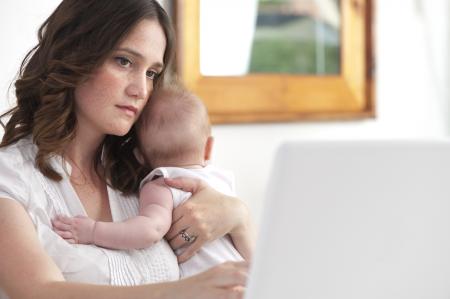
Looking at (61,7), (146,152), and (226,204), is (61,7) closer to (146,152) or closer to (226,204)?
(146,152)

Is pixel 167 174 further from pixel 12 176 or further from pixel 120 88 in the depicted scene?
pixel 12 176

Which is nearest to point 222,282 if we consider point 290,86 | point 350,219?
point 350,219

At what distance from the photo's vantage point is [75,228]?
1621 millimetres

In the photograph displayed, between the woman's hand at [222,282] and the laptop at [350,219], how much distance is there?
163 millimetres

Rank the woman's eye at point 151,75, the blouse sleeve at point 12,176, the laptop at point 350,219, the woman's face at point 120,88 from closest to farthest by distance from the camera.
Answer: the laptop at point 350,219
the blouse sleeve at point 12,176
the woman's face at point 120,88
the woman's eye at point 151,75

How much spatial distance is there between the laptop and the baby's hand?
77cm

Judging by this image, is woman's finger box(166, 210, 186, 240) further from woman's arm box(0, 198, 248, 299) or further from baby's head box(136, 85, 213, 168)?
woman's arm box(0, 198, 248, 299)

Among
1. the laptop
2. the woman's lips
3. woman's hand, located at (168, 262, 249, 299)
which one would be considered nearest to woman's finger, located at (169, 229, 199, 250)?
the woman's lips

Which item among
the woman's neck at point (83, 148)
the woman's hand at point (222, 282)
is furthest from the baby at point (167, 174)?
the woman's hand at point (222, 282)

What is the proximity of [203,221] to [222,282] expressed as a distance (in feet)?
2.16

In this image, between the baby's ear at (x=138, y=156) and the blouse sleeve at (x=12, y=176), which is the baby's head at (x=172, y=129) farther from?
the blouse sleeve at (x=12, y=176)

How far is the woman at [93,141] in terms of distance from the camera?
1.59 m

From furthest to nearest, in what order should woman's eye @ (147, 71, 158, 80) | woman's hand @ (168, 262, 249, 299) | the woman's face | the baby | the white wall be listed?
the white wall
woman's eye @ (147, 71, 158, 80)
the woman's face
the baby
woman's hand @ (168, 262, 249, 299)

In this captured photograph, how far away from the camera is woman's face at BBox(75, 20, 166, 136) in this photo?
1750 millimetres
